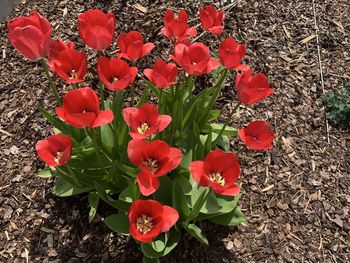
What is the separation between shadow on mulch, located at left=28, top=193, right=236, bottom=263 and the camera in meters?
2.29

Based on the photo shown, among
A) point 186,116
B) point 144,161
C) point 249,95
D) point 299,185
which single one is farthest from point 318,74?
point 144,161

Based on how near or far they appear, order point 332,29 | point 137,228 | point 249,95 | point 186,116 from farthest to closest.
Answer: point 332,29
point 186,116
point 249,95
point 137,228

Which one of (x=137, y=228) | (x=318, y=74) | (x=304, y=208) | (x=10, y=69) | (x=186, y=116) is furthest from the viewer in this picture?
(x=318, y=74)

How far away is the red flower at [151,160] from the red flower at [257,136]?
32cm

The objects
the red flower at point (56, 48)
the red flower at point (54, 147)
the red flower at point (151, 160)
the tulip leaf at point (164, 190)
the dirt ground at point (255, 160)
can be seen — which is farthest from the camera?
the dirt ground at point (255, 160)

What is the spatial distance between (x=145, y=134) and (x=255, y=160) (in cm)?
123

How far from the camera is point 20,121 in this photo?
270cm

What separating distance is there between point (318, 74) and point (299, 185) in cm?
91

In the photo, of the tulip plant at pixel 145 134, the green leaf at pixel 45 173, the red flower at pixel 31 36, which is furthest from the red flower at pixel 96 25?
the green leaf at pixel 45 173

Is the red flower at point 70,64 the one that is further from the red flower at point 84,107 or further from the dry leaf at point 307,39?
the dry leaf at point 307,39

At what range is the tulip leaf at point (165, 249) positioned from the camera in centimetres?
200

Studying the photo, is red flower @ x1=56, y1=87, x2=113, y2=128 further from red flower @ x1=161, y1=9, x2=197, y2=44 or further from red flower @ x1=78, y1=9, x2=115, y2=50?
red flower @ x1=161, y1=9, x2=197, y2=44

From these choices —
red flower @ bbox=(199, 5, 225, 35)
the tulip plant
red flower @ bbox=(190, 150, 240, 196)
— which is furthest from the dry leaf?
red flower @ bbox=(190, 150, 240, 196)

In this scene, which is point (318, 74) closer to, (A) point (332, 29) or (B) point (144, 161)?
(A) point (332, 29)
